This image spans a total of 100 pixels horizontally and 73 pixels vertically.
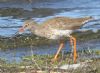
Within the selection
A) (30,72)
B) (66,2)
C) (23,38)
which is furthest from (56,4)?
(30,72)

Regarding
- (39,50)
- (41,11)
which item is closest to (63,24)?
(39,50)

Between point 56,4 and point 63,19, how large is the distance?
954 cm

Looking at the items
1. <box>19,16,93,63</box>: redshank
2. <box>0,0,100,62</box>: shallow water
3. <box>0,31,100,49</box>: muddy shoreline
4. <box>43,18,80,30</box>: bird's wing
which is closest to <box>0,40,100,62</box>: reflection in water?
<box>0,0,100,62</box>: shallow water

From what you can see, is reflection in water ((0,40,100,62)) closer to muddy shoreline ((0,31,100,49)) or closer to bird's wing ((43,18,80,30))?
muddy shoreline ((0,31,100,49))

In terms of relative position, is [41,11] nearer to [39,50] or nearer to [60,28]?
[39,50]

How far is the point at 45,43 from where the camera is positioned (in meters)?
12.9

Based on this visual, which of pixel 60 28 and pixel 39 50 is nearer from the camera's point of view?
pixel 60 28

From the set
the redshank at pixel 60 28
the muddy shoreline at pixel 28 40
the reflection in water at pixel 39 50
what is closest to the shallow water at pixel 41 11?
the reflection in water at pixel 39 50

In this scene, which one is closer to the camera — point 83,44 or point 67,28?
point 67,28

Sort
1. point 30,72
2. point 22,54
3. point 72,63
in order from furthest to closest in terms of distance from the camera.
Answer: point 22,54
point 72,63
point 30,72

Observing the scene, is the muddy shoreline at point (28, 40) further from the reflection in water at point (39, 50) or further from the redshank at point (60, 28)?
the redshank at point (60, 28)

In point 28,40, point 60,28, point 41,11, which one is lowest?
point 28,40

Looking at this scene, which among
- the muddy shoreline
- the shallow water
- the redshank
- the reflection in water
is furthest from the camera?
the shallow water

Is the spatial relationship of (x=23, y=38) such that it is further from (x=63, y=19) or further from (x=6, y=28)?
(x=63, y=19)
